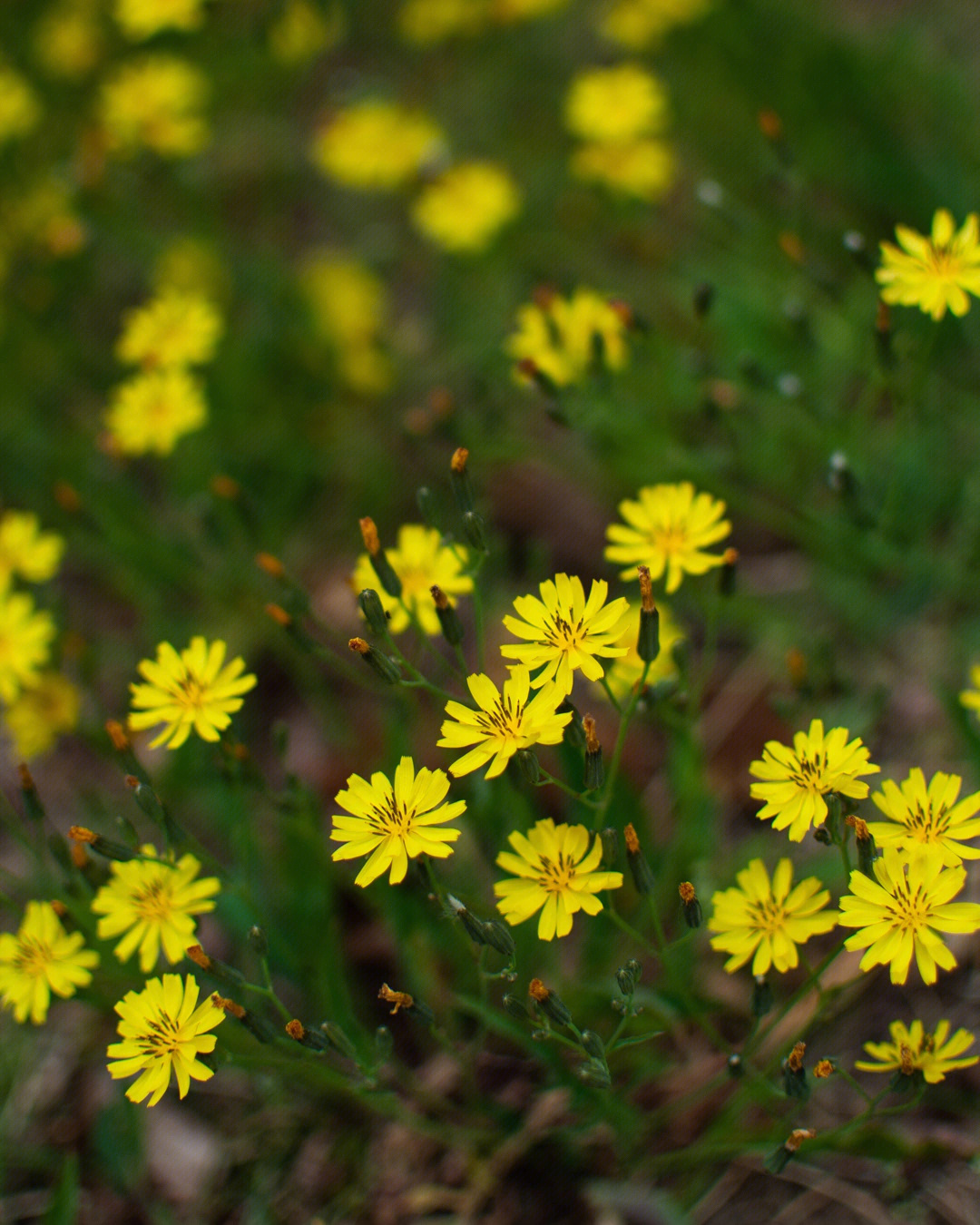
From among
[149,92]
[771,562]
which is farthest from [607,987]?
[149,92]

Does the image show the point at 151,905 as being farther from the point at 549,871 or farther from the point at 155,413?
the point at 155,413

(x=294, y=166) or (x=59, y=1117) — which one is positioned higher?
(x=294, y=166)

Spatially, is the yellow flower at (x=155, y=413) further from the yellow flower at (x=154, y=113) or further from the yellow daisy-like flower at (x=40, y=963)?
the yellow flower at (x=154, y=113)

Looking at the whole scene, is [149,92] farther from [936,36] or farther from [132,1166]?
[132,1166]

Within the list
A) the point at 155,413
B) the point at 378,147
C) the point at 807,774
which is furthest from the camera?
the point at 378,147

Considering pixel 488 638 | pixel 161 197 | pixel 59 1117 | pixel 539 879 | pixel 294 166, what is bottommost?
pixel 59 1117

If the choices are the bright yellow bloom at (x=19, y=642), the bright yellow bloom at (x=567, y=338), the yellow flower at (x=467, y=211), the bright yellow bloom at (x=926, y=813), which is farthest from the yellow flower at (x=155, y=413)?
the bright yellow bloom at (x=926, y=813)

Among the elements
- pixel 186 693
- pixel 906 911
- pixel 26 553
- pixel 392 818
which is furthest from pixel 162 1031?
pixel 26 553
